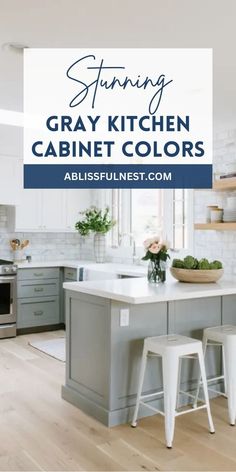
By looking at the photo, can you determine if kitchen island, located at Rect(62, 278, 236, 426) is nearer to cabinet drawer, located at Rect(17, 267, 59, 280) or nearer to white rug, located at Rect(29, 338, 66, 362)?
white rug, located at Rect(29, 338, 66, 362)

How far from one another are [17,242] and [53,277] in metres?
0.73

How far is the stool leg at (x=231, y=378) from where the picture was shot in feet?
10.0

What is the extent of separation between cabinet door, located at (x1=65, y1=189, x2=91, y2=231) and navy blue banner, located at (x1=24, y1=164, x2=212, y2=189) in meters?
0.32

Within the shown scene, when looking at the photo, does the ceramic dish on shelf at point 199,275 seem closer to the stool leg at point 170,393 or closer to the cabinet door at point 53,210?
the stool leg at point 170,393

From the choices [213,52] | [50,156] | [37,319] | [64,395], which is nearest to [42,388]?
[64,395]

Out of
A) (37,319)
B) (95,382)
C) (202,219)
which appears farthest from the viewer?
(37,319)

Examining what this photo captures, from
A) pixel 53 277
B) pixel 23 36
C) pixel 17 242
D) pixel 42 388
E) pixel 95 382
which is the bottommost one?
pixel 42 388

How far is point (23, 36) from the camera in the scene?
2.62 m

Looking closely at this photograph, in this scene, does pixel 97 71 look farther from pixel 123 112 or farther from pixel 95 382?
pixel 95 382

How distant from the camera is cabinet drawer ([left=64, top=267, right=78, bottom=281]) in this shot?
18.7 feet

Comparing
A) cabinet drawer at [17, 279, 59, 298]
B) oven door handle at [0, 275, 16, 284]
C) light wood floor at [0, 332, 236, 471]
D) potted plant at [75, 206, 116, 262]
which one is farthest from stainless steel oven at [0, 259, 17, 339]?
light wood floor at [0, 332, 236, 471]

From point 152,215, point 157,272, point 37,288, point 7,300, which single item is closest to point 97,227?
point 152,215

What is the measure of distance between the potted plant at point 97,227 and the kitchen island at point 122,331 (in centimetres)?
252

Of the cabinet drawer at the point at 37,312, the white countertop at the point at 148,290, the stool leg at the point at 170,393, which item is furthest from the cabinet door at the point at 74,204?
the stool leg at the point at 170,393
